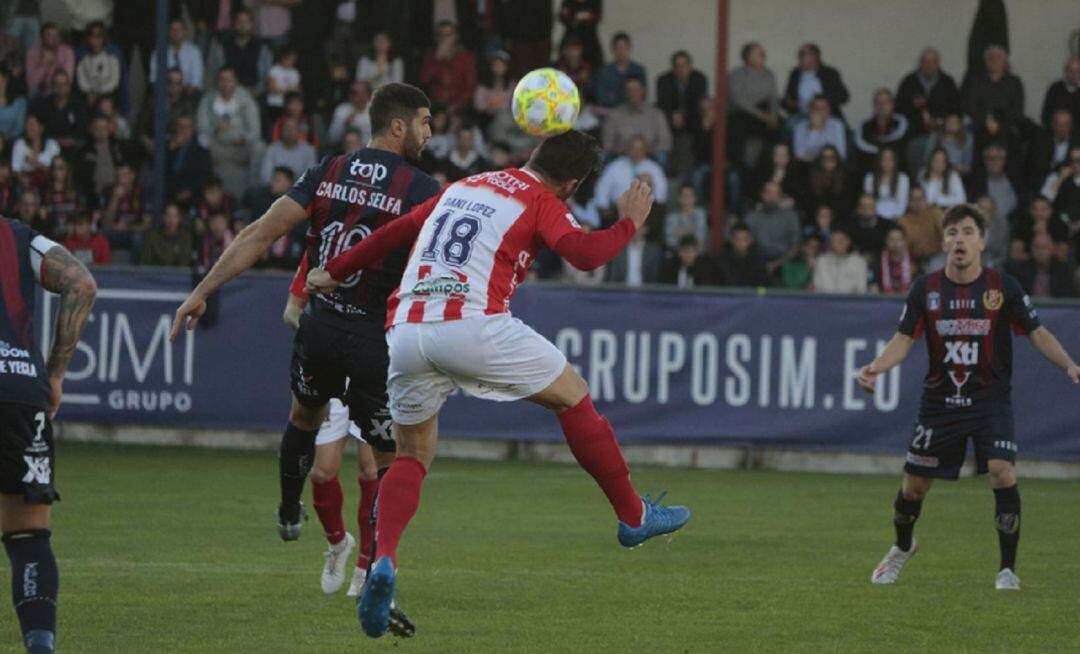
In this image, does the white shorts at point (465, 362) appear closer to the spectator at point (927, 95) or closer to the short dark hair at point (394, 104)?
the short dark hair at point (394, 104)

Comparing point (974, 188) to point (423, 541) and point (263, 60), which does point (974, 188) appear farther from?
point (423, 541)

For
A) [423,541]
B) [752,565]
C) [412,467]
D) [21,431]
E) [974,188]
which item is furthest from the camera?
[974,188]

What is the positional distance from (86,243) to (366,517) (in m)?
11.3

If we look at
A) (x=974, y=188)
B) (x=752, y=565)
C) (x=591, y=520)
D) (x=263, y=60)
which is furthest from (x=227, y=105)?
(x=752, y=565)

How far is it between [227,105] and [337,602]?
44.1ft

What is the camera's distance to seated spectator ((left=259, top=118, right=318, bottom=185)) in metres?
21.7

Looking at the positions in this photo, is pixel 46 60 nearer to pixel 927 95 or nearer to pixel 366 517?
pixel 927 95

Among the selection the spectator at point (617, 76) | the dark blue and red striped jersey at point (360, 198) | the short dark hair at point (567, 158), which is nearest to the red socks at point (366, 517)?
the dark blue and red striped jersey at point (360, 198)

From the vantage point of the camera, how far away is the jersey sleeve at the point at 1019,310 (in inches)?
429

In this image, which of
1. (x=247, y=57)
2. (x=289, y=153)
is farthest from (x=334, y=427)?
(x=247, y=57)

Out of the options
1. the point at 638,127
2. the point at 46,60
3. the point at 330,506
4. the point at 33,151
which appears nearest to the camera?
the point at 330,506

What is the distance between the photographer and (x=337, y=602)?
383 inches

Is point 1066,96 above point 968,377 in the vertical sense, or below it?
above

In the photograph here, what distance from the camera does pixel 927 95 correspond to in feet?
72.8
